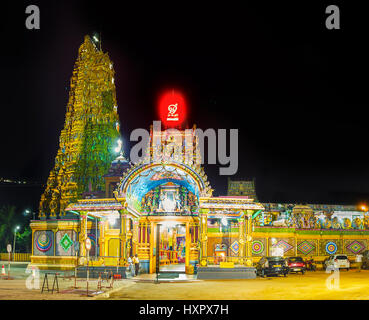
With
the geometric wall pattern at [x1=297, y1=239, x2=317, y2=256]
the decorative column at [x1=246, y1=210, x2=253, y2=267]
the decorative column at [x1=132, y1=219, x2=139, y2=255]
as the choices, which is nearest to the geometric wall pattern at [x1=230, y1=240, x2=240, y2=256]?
the decorative column at [x1=246, y1=210, x2=253, y2=267]

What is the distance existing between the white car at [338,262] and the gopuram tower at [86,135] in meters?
25.6

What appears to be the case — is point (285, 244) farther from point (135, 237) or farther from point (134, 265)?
point (134, 265)

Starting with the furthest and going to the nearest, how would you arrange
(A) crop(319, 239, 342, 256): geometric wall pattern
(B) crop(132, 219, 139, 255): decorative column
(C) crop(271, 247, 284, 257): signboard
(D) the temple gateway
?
(A) crop(319, 239, 342, 256): geometric wall pattern → (C) crop(271, 247, 284, 257): signboard → (B) crop(132, 219, 139, 255): decorative column → (D) the temple gateway

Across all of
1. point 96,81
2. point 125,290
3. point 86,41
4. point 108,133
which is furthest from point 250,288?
point 86,41

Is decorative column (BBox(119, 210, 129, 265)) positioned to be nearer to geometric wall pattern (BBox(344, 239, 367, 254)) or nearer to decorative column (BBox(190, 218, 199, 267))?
decorative column (BBox(190, 218, 199, 267))

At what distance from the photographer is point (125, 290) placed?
1753cm

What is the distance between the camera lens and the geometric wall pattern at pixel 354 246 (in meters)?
32.5

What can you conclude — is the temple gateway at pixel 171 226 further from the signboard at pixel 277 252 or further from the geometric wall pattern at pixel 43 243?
the signboard at pixel 277 252

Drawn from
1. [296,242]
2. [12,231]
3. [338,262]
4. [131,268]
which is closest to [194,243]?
[131,268]

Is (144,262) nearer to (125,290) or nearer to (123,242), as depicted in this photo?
(123,242)

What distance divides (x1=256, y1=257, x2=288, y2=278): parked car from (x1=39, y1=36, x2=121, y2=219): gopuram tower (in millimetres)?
25316

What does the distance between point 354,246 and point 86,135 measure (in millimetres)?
31135

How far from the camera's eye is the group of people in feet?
78.9
